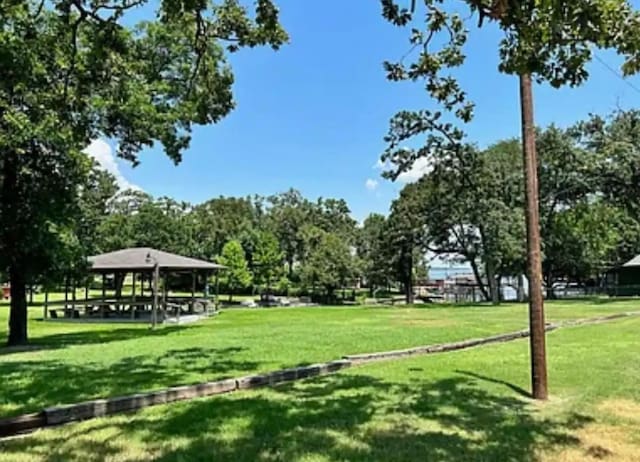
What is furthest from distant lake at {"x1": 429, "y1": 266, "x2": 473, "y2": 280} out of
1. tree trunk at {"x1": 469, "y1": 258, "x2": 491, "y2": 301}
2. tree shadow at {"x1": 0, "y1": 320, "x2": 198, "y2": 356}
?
tree shadow at {"x1": 0, "y1": 320, "x2": 198, "y2": 356}

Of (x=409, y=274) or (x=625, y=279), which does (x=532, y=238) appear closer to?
(x=409, y=274)

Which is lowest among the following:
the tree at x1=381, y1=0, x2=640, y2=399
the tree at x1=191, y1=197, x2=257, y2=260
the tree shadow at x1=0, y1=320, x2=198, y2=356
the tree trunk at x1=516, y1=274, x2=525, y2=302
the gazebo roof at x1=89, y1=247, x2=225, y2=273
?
the tree shadow at x1=0, y1=320, x2=198, y2=356

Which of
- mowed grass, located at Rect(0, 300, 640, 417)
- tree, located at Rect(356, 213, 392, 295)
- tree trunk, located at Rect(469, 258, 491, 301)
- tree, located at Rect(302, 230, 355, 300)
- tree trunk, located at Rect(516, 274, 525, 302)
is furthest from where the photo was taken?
tree, located at Rect(302, 230, 355, 300)

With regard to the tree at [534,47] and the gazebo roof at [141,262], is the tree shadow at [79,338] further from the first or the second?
the tree at [534,47]

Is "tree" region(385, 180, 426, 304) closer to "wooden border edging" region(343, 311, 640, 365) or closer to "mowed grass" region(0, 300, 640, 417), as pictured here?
"mowed grass" region(0, 300, 640, 417)

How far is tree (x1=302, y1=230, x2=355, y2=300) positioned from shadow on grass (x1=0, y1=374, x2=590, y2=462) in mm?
38576

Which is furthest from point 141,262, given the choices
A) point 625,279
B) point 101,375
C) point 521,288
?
point 625,279

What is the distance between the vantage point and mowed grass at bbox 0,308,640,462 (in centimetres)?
475

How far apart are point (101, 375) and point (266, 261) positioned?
131ft

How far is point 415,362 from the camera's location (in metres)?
9.98

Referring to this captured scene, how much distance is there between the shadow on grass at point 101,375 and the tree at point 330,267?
34447 mm

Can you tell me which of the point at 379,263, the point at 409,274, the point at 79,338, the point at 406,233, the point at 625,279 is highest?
the point at 406,233

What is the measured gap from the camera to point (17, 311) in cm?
1642

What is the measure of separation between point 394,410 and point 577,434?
5.87 feet
